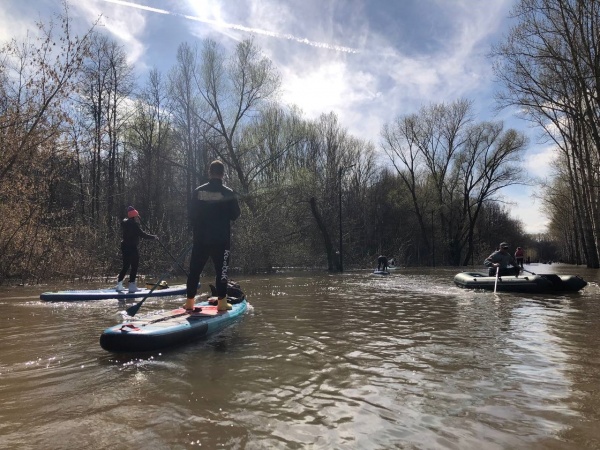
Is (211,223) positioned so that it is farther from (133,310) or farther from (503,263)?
(503,263)

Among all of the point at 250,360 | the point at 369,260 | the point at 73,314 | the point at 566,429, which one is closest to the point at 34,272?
the point at 73,314

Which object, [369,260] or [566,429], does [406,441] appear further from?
[369,260]

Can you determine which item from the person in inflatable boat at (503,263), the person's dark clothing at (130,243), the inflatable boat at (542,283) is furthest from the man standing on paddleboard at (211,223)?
the person in inflatable boat at (503,263)

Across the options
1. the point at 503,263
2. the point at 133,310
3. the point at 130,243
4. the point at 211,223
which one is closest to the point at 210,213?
the point at 211,223

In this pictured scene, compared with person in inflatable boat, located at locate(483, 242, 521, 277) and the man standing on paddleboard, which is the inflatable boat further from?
the man standing on paddleboard

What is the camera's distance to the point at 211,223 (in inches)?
252

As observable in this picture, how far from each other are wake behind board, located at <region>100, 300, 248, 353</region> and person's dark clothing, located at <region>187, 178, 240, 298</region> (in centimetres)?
57

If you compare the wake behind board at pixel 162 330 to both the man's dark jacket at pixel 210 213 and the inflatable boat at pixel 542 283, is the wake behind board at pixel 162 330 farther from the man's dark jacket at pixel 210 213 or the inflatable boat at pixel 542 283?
the inflatable boat at pixel 542 283


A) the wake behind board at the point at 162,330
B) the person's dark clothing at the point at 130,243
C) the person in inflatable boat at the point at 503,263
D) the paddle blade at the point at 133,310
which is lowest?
the wake behind board at the point at 162,330

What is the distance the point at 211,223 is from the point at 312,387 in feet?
11.2

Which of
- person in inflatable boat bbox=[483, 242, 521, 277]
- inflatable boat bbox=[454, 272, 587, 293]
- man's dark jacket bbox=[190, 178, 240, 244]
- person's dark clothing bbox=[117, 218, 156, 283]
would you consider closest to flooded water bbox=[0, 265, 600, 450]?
man's dark jacket bbox=[190, 178, 240, 244]

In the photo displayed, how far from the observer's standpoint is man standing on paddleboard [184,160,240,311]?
639cm

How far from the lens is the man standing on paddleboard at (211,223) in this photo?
251 inches

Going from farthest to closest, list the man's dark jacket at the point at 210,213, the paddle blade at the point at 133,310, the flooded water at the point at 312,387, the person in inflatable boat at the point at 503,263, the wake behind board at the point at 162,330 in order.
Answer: the person in inflatable boat at the point at 503,263
the man's dark jacket at the point at 210,213
the paddle blade at the point at 133,310
the wake behind board at the point at 162,330
the flooded water at the point at 312,387
